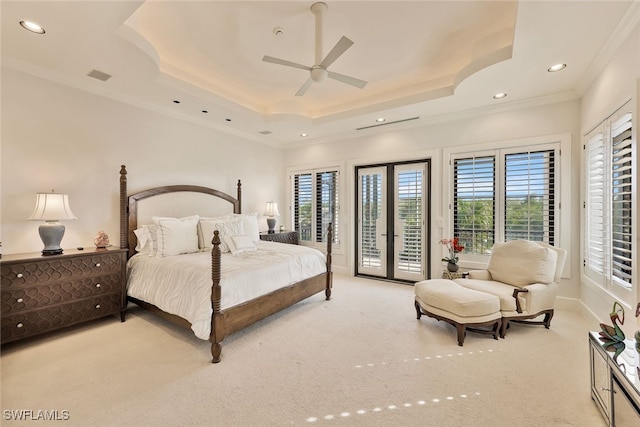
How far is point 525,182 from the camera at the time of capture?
3.92 m

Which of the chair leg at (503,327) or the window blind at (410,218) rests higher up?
the window blind at (410,218)

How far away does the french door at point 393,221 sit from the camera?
484cm

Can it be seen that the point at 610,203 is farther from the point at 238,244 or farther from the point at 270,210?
the point at 270,210

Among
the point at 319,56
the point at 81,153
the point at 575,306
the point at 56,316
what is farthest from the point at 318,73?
the point at 575,306

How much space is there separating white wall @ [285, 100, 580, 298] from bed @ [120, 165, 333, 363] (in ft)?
7.05

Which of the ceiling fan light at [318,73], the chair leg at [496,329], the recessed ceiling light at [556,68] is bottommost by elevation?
the chair leg at [496,329]

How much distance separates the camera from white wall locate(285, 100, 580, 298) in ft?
11.9

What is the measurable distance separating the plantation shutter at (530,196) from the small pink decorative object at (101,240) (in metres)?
5.48

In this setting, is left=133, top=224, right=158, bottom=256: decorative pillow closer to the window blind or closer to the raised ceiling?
the raised ceiling

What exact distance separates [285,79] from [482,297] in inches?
145

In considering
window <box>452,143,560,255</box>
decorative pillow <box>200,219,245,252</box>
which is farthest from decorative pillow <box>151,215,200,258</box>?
window <box>452,143,560,255</box>

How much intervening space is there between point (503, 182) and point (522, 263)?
1.39 metres

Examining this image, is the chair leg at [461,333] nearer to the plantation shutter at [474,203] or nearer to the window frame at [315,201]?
the plantation shutter at [474,203]

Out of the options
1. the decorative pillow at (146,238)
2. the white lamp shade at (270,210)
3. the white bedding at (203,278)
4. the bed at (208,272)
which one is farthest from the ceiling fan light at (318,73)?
the white lamp shade at (270,210)
